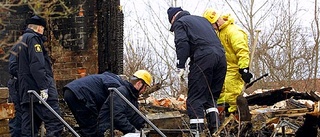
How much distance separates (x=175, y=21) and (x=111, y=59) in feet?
9.79

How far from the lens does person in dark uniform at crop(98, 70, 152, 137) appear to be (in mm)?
7098

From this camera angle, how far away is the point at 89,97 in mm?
7754

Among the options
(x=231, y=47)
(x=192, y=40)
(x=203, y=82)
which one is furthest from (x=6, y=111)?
(x=231, y=47)

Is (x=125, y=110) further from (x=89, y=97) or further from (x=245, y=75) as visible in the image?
(x=245, y=75)

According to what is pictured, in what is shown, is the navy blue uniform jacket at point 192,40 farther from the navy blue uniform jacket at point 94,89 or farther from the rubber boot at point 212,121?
the navy blue uniform jacket at point 94,89

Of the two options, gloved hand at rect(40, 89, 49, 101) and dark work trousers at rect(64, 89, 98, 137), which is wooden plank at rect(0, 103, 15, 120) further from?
dark work trousers at rect(64, 89, 98, 137)

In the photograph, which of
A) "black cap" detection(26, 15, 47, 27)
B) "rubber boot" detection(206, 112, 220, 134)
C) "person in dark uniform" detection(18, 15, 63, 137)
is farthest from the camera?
"black cap" detection(26, 15, 47, 27)

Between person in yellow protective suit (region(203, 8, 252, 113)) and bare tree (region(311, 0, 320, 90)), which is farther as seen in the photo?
bare tree (region(311, 0, 320, 90))

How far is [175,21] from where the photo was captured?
7.89 meters

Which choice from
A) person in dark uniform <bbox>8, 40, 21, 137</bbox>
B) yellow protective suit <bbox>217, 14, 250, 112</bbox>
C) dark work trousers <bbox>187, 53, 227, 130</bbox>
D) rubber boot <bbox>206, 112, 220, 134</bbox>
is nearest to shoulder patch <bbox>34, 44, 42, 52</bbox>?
person in dark uniform <bbox>8, 40, 21, 137</bbox>

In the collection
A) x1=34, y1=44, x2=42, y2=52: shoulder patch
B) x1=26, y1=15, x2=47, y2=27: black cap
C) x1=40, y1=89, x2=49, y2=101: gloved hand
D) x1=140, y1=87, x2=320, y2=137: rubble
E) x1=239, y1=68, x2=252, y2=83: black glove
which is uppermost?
x1=26, y1=15, x2=47, y2=27: black cap

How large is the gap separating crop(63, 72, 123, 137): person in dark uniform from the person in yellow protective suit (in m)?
1.89

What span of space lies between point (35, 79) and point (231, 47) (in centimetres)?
308

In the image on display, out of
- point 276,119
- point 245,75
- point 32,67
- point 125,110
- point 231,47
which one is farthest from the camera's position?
point 231,47
